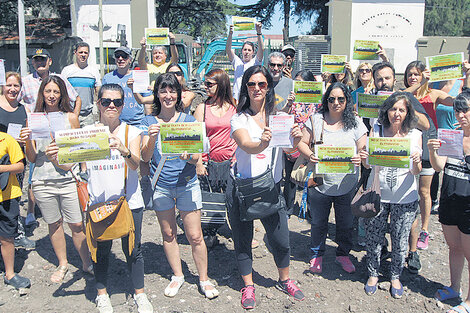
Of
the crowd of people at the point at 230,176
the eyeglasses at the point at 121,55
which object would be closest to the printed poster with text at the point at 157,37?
the eyeglasses at the point at 121,55

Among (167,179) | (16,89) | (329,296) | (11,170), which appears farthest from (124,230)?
(16,89)

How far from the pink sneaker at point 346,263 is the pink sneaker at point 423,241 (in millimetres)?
1101

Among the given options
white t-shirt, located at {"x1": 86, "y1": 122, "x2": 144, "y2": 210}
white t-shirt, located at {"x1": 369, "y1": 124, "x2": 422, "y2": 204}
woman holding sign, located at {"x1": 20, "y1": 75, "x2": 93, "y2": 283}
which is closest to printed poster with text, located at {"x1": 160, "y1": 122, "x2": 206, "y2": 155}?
white t-shirt, located at {"x1": 86, "y1": 122, "x2": 144, "y2": 210}

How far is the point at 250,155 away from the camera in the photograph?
147 inches

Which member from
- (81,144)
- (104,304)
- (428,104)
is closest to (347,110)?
(428,104)

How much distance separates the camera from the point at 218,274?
15.1ft

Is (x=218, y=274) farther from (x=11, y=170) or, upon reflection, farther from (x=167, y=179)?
(x=11, y=170)

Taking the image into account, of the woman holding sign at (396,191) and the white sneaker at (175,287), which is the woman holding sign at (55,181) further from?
the woman holding sign at (396,191)

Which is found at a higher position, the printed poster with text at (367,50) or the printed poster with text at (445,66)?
the printed poster with text at (367,50)

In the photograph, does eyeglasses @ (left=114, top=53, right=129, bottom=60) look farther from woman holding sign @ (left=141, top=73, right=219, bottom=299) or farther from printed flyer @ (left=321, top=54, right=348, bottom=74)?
printed flyer @ (left=321, top=54, right=348, bottom=74)

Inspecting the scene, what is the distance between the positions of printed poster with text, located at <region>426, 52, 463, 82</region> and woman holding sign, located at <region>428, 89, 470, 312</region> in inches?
52.2

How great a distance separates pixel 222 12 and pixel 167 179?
35.2m

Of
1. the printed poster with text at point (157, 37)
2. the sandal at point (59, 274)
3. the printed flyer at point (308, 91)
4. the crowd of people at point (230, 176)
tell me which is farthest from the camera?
the printed poster with text at point (157, 37)

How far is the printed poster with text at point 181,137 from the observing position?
11.6 ft
